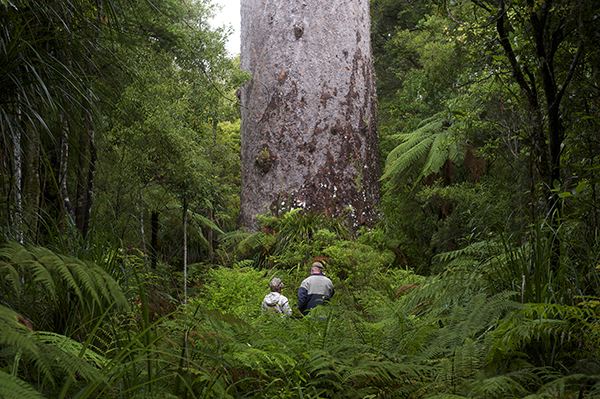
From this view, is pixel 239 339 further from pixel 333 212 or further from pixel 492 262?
pixel 333 212

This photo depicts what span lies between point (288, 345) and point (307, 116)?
6212 mm

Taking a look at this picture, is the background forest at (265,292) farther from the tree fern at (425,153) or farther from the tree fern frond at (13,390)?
the tree fern at (425,153)

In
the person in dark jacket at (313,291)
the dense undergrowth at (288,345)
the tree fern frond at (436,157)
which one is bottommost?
the person in dark jacket at (313,291)

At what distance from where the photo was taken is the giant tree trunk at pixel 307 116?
8633 millimetres

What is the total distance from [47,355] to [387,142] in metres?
10.0

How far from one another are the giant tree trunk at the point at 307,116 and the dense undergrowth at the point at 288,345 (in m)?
5.08

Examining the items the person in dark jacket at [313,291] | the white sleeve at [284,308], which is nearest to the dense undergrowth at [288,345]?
the white sleeve at [284,308]

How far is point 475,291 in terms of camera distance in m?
3.25

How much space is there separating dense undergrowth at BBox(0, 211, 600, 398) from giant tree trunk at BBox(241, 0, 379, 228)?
5079 millimetres

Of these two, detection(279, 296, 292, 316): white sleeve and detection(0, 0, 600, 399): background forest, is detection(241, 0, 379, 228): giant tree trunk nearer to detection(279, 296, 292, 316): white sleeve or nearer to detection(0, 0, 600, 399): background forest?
detection(0, 0, 600, 399): background forest

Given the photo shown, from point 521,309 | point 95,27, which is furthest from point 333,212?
point 521,309

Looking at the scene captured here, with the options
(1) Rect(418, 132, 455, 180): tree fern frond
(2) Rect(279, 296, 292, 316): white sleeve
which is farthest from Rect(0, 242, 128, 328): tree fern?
(1) Rect(418, 132, 455, 180): tree fern frond

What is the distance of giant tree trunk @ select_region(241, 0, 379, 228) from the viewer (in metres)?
8.63

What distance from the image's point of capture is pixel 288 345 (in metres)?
2.67
